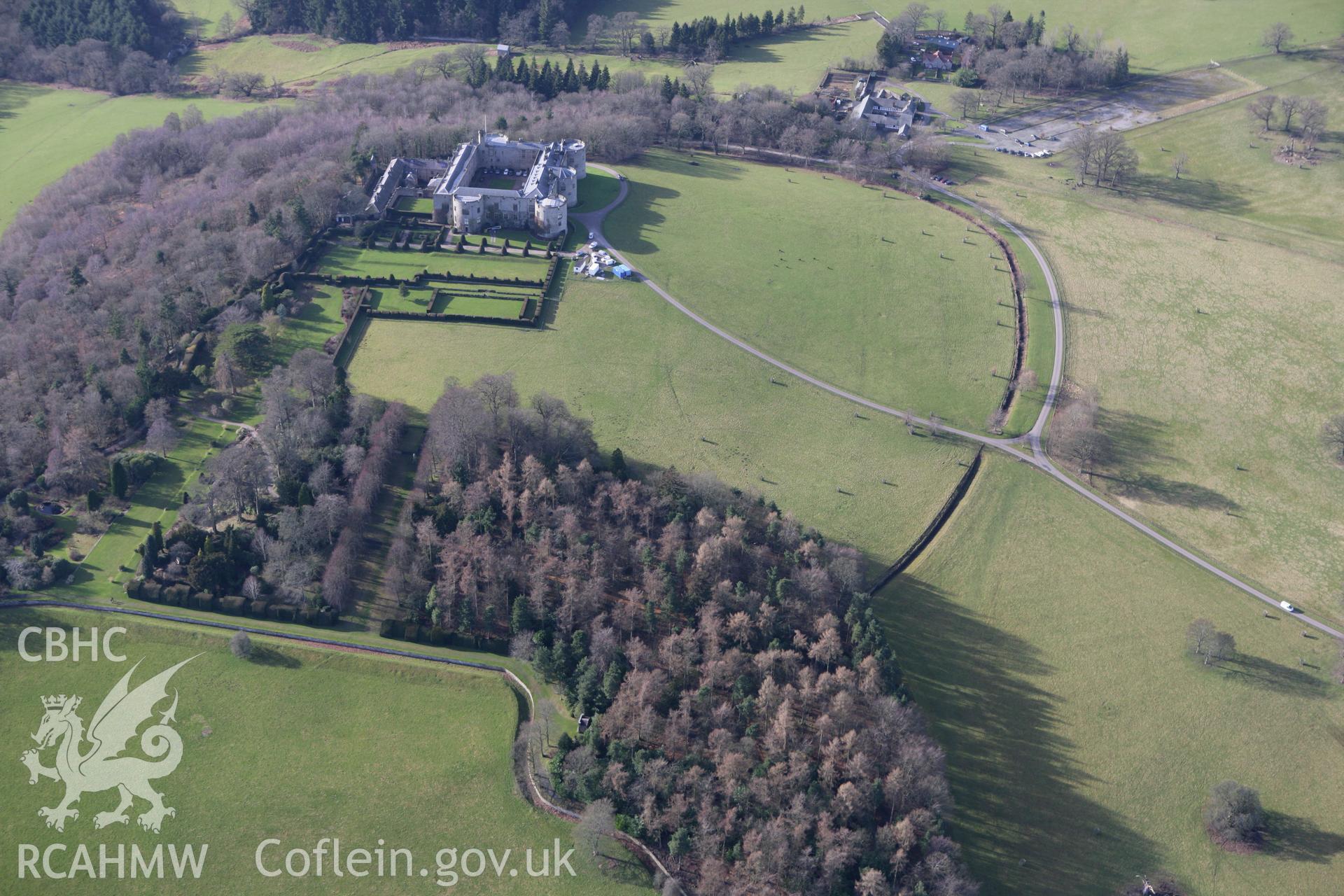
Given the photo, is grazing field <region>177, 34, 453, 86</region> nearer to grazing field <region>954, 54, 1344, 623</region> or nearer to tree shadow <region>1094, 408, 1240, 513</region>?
grazing field <region>954, 54, 1344, 623</region>

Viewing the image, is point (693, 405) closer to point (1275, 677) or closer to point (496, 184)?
point (496, 184)

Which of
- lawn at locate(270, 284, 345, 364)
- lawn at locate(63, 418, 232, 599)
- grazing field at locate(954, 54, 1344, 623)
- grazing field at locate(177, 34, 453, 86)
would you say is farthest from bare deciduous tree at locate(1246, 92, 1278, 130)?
lawn at locate(63, 418, 232, 599)

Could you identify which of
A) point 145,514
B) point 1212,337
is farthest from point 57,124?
point 1212,337

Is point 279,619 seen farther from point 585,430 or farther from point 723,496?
point 723,496

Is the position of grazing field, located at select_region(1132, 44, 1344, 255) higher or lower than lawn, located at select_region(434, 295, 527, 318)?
higher

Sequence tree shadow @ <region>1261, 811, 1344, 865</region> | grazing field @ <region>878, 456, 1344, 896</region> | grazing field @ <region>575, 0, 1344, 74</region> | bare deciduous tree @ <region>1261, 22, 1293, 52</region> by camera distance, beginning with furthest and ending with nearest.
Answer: grazing field @ <region>575, 0, 1344, 74</region> → bare deciduous tree @ <region>1261, 22, 1293, 52</region> → tree shadow @ <region>1261, 811, 1344, 865</region> → grazing field @ <region>878, 456, 1344, 896</region>

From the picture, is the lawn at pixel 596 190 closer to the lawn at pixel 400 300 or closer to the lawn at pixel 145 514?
the lawn at pixel 400 300

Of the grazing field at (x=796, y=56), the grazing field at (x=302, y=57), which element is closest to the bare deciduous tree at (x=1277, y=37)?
the grazing field at (x=796, y=56)
